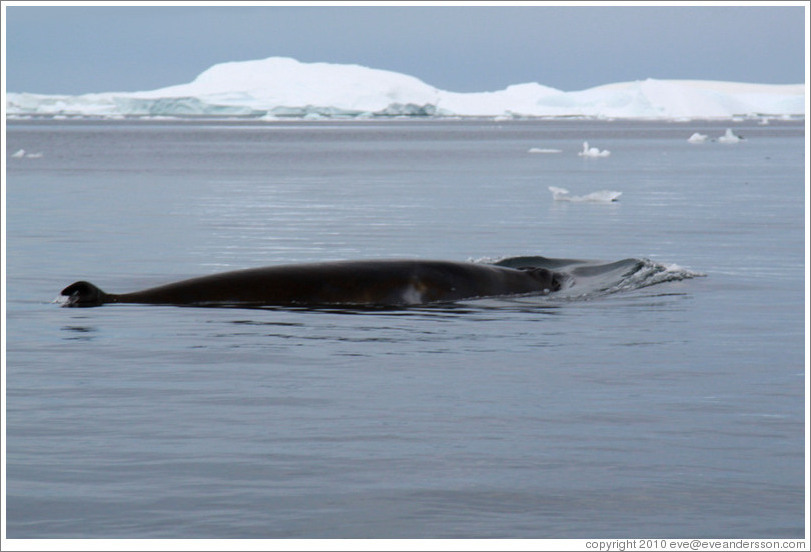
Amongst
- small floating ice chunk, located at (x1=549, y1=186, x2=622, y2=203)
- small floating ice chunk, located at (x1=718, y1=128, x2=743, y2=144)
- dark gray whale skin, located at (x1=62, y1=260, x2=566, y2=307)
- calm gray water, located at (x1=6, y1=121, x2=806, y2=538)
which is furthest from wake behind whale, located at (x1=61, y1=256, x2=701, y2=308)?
small floating ice chunk, located at (x1=718, y1=128, x2=743, y2=144)

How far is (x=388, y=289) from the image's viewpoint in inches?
456

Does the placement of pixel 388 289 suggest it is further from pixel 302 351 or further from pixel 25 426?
pixel 25 426

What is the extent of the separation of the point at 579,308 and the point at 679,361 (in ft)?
8.50

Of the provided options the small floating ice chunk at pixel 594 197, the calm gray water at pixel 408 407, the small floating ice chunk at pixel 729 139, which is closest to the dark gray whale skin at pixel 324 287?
the calm gray water at pixel 408 407

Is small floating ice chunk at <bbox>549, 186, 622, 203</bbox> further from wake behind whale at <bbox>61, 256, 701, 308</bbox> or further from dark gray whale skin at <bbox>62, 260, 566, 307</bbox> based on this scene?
dark gray whale skin at <bbox>62, 260, 566, 307</bbox>

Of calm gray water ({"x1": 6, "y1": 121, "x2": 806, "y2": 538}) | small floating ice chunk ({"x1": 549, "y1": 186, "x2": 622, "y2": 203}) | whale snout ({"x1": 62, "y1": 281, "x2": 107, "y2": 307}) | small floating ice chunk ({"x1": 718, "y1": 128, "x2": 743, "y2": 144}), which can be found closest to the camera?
calm gray water ({"x1": 6, "y1": 121, "x2": 806, "y2": 538})

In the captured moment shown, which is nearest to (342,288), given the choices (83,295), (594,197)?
(83,295)

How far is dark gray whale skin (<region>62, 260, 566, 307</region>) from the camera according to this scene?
1155cm

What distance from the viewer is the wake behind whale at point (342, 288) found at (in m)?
11.5

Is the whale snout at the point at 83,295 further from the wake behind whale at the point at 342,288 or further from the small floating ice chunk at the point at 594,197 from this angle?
the small floating ice chunk at the point at 594,197

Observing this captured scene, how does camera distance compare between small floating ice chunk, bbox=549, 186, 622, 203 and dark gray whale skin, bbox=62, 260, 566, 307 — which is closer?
dark gray whale skin, bbox=62, 260, 566, 307

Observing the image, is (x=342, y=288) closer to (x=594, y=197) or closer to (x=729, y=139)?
(x=594, y=197)

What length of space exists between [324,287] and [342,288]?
15cm

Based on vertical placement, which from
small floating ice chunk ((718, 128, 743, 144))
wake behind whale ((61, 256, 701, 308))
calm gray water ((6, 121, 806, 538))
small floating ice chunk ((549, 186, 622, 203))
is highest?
small floating ice chunk ((718, 128, 743, 144))
